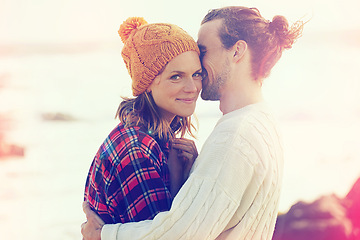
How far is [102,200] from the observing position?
2932mm

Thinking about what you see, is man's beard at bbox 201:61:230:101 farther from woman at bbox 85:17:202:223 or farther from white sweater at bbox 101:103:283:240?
white sweater at bbox 101:103:283:240

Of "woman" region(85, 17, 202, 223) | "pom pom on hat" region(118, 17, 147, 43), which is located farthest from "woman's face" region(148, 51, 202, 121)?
"pom pom on hat" region(118, 17, 147, 43)

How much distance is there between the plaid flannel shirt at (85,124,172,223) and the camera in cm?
275

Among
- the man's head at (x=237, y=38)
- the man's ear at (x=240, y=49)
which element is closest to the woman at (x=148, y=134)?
the man's head at (x=237, y=38)

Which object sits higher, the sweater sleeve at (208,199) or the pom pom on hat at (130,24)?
the pom pom on hat at (130,24)

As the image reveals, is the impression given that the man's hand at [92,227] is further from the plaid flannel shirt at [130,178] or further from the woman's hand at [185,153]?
the woman's hand at [185,153]

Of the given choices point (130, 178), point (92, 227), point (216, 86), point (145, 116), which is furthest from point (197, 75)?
point (92, 227)

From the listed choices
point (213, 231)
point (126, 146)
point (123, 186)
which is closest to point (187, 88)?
point (126, 146)

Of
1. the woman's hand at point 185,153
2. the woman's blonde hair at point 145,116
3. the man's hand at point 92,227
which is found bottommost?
the man's hand at point 92,227

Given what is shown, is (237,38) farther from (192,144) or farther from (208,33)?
(192,144)

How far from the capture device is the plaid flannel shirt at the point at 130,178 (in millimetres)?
2748

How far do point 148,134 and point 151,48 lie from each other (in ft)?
1.76

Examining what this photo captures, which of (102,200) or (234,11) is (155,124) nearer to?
(102,200)

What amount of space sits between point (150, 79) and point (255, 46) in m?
0.71
